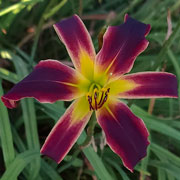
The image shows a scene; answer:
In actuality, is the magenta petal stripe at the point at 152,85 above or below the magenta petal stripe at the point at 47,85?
above

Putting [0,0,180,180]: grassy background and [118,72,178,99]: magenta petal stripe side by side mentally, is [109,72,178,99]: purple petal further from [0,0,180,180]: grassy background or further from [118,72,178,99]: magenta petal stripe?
[0,0,180,180]: grassy background

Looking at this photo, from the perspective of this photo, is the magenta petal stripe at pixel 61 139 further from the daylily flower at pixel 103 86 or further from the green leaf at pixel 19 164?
the green leaf at pixel 19 164

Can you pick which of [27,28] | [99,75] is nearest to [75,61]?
[99,75]

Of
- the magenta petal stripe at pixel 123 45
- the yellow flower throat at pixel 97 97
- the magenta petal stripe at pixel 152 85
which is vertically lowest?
the yellow flower throat at pixel 97 97

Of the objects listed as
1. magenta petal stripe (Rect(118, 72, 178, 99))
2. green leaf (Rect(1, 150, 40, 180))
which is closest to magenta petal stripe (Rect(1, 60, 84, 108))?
magenta petal stripe (Rect(118, 72, 178, 99))

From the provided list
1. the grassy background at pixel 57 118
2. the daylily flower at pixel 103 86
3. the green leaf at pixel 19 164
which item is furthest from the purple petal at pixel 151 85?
the green leaf at pixel 19 164

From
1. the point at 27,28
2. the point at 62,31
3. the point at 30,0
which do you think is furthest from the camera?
the point at 27,28

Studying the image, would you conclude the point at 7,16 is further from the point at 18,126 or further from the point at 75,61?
the point at 75,61

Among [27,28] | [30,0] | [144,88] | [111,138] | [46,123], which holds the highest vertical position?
[27,28]
